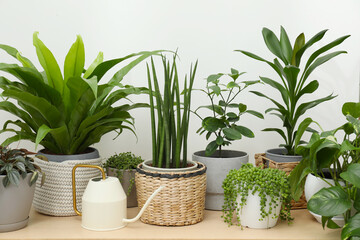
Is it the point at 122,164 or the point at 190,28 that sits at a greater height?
the point at 190,28

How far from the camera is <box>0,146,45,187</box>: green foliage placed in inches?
44.6

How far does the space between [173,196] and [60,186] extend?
1.17 feet

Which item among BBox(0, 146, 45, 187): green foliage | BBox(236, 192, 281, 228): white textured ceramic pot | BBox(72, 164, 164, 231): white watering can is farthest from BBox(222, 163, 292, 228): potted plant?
BBox(0, 146, 45, 187): green foliage

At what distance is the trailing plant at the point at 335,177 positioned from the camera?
105cm

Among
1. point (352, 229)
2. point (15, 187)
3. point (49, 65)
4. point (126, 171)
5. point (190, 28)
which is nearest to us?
point (352, 229)

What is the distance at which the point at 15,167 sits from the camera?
1179 millimetres

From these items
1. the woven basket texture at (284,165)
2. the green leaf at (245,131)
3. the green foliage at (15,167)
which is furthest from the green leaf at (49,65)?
the woven basket texture at (284,165)

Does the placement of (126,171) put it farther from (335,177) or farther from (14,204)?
(335,177)

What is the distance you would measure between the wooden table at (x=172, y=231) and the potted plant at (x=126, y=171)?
0.17 metres

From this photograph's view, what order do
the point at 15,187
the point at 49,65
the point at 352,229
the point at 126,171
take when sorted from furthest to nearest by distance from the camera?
the point at 126,171
the point at 49,65
the point at 15,187
the point at 352,229

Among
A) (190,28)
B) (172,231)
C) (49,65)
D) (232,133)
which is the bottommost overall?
(172,231)

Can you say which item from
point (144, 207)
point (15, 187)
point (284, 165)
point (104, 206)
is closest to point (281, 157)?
point (284, 165)

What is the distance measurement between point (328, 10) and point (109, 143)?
3.20 feet

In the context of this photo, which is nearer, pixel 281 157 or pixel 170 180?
pixel 170 180
